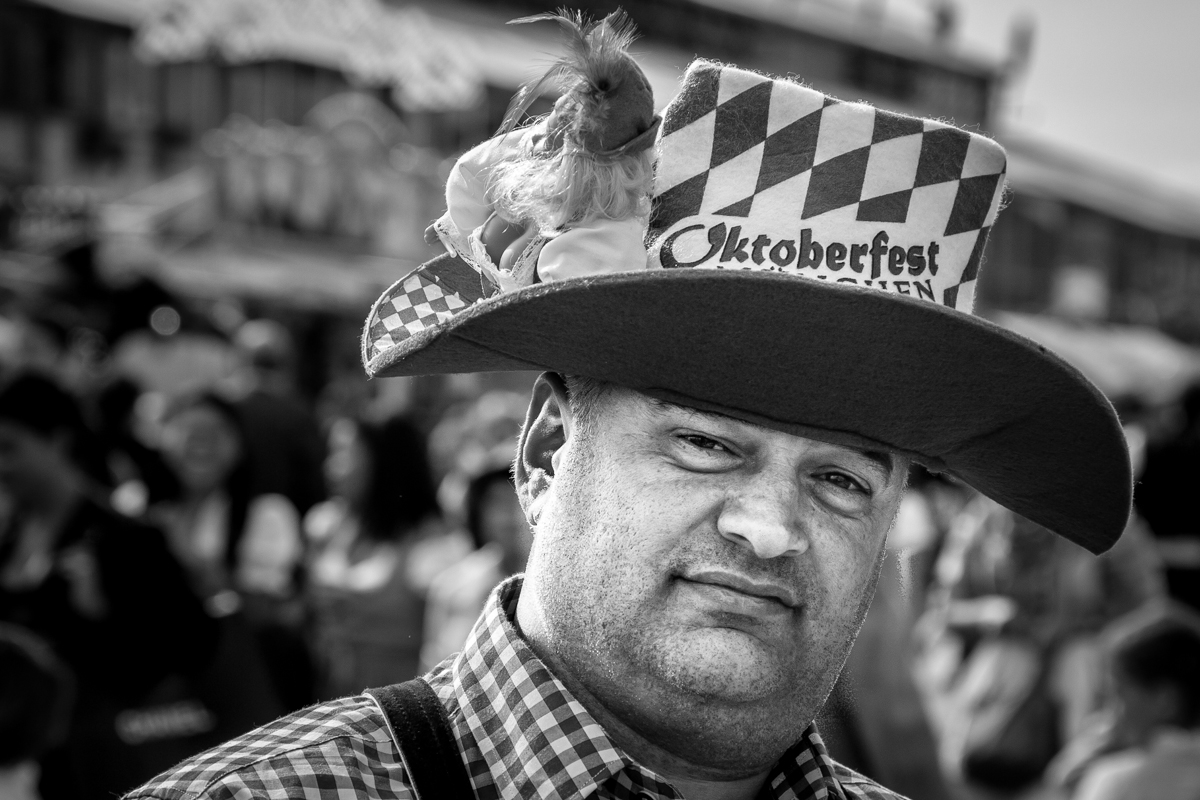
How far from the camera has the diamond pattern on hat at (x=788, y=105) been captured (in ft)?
4.82

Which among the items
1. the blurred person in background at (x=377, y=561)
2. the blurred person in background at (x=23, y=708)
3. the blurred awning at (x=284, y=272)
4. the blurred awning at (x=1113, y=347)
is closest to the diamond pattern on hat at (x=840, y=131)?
the blurred person in background at (x=23, y=708)

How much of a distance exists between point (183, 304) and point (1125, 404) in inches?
281

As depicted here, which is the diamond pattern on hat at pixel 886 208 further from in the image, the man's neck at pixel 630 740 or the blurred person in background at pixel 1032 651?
the blurred person in background at pixel 1032 651

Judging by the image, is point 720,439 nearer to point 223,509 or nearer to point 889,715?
point 889,715

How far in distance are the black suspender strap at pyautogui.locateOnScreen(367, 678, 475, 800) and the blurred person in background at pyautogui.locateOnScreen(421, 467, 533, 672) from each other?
2.64 meters

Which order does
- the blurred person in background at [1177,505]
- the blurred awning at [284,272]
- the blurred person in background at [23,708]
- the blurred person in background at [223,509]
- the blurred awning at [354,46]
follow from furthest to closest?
the blurred awning at [354,46]
the blurred awning at [284,272]
the blurred person in background at [1177,505]
the blurred person in background at [223,509]
the blurred person in background at [23,708]

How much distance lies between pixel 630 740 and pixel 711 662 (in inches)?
6.0

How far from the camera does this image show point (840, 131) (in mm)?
1482

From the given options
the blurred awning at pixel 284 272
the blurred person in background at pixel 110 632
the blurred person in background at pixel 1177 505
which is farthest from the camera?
the blurred awning at pixel 284 272

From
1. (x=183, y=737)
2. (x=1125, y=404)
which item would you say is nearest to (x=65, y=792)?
(x=183, y=737)

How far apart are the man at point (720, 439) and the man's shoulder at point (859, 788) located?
0.57 feet

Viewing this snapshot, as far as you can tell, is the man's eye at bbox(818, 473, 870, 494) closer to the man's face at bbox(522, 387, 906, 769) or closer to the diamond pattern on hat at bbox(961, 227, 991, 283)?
the man's face at bbox(522, 387, 906, 769)

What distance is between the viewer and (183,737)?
10.3 feet

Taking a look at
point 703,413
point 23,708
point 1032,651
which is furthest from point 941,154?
point 1032,651
